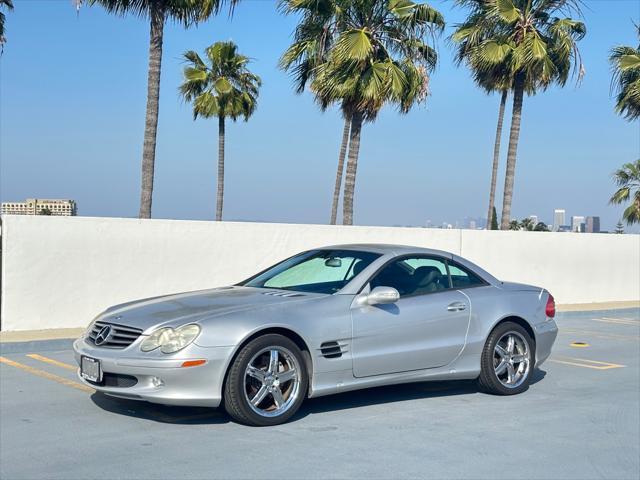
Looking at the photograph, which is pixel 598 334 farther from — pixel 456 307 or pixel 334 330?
pixel 334 330

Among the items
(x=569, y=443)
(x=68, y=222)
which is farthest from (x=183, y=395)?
(x=68, y=222)

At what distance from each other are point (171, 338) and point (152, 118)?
10.5m

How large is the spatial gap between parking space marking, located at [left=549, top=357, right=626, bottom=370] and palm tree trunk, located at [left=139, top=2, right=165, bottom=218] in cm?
871

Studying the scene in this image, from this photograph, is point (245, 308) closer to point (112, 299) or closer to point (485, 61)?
point (112, 299)

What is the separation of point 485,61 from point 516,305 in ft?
50.1

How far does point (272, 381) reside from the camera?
641cm

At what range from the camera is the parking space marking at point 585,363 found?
1021 centimetres

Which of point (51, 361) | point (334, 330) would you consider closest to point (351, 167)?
point (51, 361)

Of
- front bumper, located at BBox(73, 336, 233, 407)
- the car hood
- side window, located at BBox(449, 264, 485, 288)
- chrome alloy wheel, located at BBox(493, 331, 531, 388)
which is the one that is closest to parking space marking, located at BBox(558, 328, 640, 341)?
chrome alloy wheel, located at BBox(493, 331, 531, 388)

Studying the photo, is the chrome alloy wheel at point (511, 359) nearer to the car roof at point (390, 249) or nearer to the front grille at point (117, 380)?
the car roof at point (390, 249)

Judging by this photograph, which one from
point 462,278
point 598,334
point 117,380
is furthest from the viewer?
point 598,334

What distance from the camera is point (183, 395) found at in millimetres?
6113

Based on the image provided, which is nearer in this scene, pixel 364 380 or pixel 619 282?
pixel 364 380

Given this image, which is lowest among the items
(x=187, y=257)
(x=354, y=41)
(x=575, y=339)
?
(x=575, y=339)
